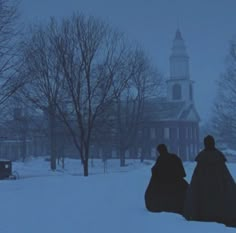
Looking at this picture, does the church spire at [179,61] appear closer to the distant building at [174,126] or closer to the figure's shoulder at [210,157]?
the distant building at [174,126]

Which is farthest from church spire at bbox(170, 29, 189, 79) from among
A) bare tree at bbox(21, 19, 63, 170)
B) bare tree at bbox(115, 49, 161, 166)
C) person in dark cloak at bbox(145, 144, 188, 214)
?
person in dark cloak at bbox(145, 144, 188, 214)

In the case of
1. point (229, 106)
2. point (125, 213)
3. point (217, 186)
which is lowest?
point (125, 213)

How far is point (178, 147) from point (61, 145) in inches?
1250

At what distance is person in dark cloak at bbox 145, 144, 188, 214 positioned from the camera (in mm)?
9422

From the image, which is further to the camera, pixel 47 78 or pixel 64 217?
pixel 47 78

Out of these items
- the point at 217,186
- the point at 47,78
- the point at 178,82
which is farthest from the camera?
the point at 178,82

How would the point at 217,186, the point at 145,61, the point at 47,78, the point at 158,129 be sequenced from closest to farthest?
the point at 217,186 < the point at 47,78 < the point at 145,61 < the point at 158,129

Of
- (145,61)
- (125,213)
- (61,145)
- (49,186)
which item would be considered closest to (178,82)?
(61,145)

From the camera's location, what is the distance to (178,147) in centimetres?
7975

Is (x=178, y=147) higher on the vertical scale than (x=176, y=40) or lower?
lower

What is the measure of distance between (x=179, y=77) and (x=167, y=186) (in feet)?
252

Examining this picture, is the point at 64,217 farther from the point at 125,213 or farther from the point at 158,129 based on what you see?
the point at 158,129

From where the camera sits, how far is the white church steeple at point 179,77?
84875mm

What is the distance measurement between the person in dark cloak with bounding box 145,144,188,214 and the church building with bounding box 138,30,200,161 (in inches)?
2481
